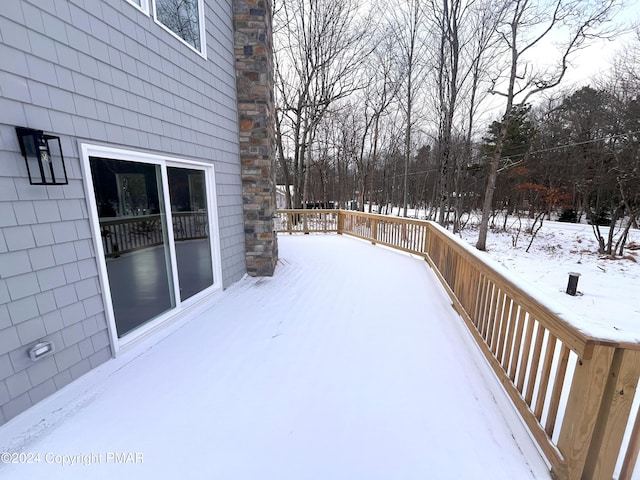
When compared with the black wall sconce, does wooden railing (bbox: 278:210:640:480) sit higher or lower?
lower

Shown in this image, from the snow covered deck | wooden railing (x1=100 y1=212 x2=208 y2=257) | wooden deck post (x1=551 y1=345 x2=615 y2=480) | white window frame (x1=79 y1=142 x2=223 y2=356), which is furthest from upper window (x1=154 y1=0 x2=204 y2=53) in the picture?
wooden deck post (x1=551 y1=345 x2=615 y2=480)

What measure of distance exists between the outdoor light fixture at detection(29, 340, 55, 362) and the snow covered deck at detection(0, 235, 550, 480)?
1.07 feet

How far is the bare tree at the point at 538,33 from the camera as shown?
7.82 meters

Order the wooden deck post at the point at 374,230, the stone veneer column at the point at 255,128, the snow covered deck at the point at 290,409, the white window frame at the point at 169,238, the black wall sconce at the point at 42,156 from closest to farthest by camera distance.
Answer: the snow covered deck at the point at 290,409, the black wall sconce at the point at 42,156, the white window frame at the point at 169,238, the stone veneer column at the point at 255,128, the wooden deck post at the point at 374,230

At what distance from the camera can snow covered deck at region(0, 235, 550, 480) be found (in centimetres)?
142

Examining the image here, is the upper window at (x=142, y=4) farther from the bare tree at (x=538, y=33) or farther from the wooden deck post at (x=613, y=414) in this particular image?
the bare tree at (x=538, y=33)

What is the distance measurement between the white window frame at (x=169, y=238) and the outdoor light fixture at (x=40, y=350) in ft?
1.39

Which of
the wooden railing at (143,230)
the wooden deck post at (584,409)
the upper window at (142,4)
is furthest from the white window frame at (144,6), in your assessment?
the wooden deck post at (584,409)

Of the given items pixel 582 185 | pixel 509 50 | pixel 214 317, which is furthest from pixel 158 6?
pixel 582 185

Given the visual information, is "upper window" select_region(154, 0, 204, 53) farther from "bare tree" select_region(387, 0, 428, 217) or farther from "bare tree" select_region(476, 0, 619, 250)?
"bare tree" select_region(476, 0, 619, 250)

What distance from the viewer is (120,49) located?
224 cm

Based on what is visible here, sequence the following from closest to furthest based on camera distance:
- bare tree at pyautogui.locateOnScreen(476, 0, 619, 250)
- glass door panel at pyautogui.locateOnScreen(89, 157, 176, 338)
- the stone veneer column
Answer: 1. glass door panel at pyautogui.locateOnScreen(89, 157, 176, 338)
2. the stone veneer column
3. bare tree at pyautogui.locateOnScreen(476, 0, 619, 250)

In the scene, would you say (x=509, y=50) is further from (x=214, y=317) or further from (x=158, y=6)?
(x=214, y=317)

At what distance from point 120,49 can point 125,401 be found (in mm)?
2692
